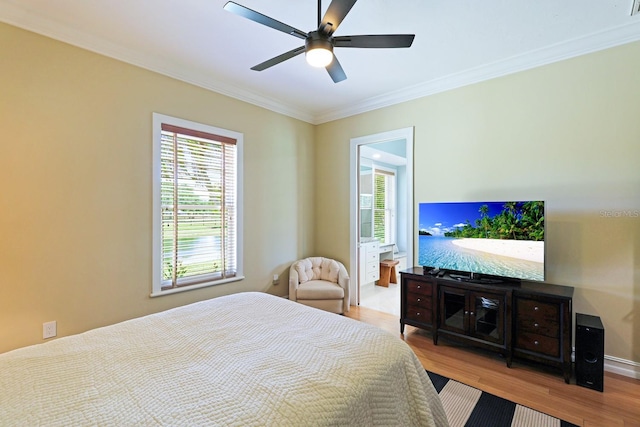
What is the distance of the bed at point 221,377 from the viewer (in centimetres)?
98

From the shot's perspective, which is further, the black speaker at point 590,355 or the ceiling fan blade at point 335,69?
the black speaker at point 590,355

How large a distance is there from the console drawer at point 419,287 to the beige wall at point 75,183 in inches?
90.6

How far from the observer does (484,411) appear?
2014 millimetres

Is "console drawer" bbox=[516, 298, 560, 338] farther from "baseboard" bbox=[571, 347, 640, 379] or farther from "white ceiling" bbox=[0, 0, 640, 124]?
"white ceiling" bbox=[0, 0, 640, 124]

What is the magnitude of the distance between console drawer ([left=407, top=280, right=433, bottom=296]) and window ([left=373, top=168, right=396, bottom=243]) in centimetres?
262

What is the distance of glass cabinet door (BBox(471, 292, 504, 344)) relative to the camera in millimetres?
2631

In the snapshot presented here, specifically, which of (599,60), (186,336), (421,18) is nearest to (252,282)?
(186,336)

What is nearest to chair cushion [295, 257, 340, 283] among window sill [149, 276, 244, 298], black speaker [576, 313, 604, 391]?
window sill [149, 276, 244, 298]

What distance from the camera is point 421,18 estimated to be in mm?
2277

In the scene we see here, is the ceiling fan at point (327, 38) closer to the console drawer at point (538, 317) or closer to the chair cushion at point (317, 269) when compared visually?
the console drawer at point (538, 317)

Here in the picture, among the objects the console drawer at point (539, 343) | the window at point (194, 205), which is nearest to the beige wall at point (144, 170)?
the window at point (194, 205)

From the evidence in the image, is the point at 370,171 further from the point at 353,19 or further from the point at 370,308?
the point at 353,19

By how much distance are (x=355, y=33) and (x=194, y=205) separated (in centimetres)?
240

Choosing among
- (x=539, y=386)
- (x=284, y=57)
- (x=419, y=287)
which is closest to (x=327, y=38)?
(x=284, y=57)
